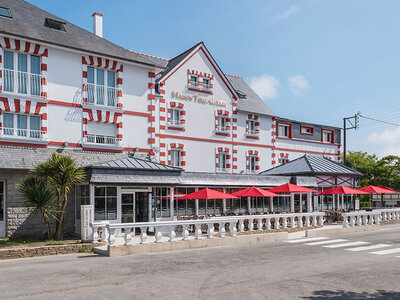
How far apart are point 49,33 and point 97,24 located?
5077mm

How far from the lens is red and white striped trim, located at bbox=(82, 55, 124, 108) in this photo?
2123 cm

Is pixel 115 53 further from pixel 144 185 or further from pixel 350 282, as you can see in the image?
pixel 350 282

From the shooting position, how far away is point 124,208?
18.8m

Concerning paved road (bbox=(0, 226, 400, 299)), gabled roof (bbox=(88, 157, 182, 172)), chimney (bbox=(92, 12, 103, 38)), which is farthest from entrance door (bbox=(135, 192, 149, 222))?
chimney (bbox=(92, 12, 103, 38))

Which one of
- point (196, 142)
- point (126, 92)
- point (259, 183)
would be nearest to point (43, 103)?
point (126, 92)

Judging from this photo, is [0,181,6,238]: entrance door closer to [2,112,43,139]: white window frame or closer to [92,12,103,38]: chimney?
[2,112,43,139]: white window frame

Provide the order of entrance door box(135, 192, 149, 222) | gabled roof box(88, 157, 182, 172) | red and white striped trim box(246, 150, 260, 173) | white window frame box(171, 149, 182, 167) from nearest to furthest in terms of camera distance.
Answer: gabled roof box(88, 157, 182, 172)
entrance door box(135, 192, 149, 222)
white window frame box(171, 149, 182, 167)
red and white striped trim box(246, 150, 260, 173)

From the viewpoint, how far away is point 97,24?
25.3 m

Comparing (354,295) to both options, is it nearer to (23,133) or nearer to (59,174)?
(59,174)

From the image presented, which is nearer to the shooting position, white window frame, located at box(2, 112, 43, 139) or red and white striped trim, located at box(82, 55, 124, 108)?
white window frame, located at box(2, 112, 43, 139)

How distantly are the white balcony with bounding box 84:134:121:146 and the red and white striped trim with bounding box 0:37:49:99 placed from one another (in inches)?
124

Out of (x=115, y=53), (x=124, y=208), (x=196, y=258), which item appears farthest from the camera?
(x=115, y=53)

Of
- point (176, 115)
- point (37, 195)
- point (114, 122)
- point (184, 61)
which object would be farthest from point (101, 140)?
point (184, 61)

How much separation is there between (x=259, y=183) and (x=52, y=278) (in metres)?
18.4
